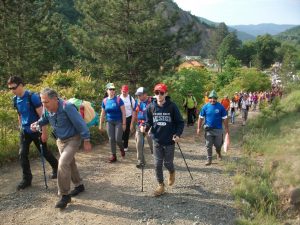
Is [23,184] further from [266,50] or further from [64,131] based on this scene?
[266,50]

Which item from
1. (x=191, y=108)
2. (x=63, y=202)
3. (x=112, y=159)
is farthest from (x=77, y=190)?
(x=191, y=108)

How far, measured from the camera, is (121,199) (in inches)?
254

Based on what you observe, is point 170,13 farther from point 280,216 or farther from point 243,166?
point 280,216

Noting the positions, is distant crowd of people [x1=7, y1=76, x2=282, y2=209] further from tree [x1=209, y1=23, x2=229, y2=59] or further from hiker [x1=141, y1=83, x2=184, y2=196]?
tree [x1=209, y1=23, x2=229, y2=59]

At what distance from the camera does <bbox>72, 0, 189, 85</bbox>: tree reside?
17.1 m

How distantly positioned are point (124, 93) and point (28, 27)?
12.7 metres

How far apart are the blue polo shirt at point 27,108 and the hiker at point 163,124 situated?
188 cm

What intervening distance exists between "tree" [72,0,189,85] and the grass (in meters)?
5.94

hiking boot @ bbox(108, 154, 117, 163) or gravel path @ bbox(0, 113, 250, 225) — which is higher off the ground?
hiking boot @ bbox(108, 154, 117, 163)

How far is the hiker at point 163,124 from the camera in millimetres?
6180

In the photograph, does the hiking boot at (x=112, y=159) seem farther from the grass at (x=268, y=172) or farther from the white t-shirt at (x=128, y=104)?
the grass at (x=268, y=172)

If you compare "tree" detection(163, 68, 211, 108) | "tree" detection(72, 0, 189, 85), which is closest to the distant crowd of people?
"tree" detection(72, 0, 189, 85)

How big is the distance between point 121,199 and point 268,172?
474 cm

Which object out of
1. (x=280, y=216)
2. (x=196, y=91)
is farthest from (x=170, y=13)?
(x=280, y=216)
